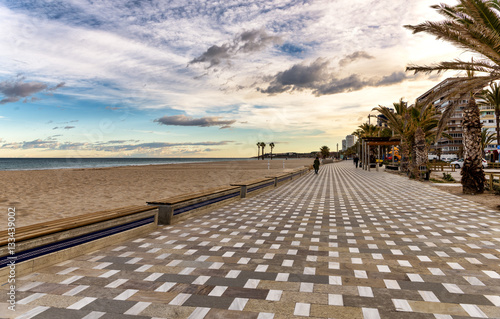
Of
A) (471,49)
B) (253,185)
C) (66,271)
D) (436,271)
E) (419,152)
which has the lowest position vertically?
(436,271)

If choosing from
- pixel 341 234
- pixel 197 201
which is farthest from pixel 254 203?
pixel 341 234

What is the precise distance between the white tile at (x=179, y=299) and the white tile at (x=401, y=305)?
7.66 feet

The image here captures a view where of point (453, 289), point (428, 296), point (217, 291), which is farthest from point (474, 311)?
point (217, 291)

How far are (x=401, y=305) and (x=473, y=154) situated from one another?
39.9 ft

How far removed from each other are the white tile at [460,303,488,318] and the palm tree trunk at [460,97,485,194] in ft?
→ 37.7

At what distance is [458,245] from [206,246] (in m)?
4.72

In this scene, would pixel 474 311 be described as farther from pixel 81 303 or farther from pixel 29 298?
pixel 29 298

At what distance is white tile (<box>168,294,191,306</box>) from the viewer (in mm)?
3172

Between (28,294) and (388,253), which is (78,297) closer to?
(28,294)

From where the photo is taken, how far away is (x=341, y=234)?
624 centimetres

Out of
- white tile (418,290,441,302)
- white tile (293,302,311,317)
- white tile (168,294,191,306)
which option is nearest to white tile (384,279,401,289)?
white tile (418,290,441,302)

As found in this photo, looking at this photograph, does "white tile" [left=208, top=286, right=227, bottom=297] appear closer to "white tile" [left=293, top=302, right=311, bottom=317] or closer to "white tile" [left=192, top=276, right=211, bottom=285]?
"white tile" [left=192, top=276, right=211, bottom=285]

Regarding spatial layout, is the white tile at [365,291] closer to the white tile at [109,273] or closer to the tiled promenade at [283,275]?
the tiled promenade at [283,275]

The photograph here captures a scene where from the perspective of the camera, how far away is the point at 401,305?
3.12m
